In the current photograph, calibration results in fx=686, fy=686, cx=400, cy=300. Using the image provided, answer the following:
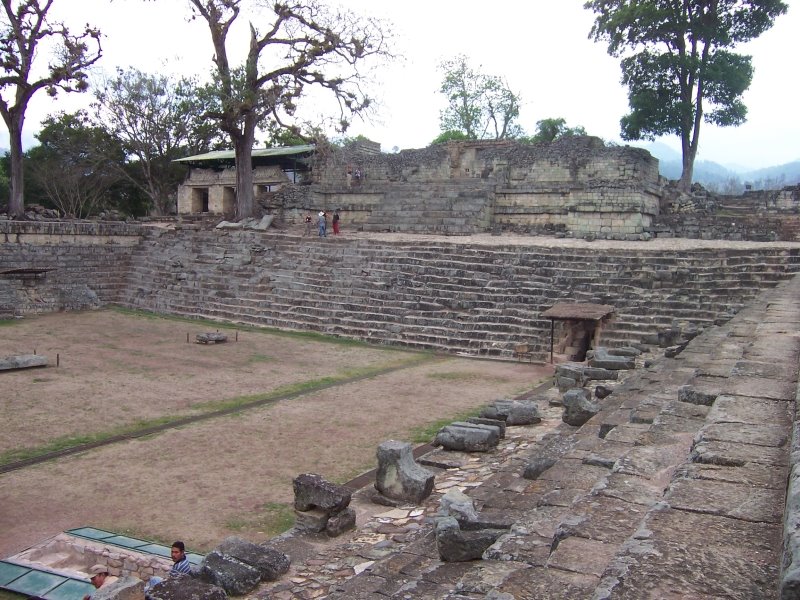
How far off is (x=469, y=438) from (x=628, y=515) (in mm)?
4284

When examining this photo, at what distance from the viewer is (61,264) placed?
819 inches

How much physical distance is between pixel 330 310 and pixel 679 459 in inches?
521

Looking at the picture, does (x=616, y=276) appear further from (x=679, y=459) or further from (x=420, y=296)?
(x=679, y=459)

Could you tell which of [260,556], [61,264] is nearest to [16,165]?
[61,264]

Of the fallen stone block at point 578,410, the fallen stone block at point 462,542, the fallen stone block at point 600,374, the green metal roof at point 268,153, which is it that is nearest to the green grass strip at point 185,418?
the fallen stone block at point 600,374

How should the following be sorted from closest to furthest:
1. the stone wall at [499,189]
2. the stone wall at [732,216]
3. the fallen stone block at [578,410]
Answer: the fallen stone block at [578,410], the stone wall at [732,216], the stone wall at [499,189]

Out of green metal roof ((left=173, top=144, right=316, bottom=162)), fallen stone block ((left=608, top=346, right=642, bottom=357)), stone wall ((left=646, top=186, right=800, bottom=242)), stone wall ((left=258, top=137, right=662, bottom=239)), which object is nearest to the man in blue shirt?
fallen stone block ((left=608, top=346, right=642, bottom=357))

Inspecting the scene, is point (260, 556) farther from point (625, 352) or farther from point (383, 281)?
point (383, 281)

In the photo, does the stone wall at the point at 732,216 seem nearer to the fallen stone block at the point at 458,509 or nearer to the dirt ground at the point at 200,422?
the dirt ground at the point at 200,422

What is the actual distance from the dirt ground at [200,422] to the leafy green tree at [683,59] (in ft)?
62.1

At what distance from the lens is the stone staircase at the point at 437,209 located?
22.7 m

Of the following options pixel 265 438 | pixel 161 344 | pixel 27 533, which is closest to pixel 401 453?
pixel 265 438

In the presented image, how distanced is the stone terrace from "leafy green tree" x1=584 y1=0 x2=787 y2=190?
22.9 metres

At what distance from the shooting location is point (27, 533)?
5434 millimetres
